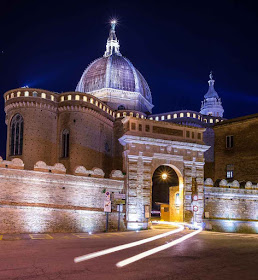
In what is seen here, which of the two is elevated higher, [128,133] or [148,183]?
[128,133]

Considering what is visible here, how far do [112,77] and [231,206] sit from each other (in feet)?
107

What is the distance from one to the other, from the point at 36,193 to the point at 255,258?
522 inches

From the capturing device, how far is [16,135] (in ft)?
133

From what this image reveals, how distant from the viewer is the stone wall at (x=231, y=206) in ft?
91.5

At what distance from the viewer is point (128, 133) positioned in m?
24.8

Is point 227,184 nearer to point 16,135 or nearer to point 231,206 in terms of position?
point 231,206

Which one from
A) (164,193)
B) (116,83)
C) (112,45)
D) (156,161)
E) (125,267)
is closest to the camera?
(125,267)

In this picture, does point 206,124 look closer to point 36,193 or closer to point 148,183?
point 148,183

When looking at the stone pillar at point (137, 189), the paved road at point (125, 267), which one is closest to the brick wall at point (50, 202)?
the stone pillar at point (137, 189)

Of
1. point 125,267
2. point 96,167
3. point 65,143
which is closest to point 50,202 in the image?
point 96,167

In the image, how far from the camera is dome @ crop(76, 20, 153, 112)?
54781mm

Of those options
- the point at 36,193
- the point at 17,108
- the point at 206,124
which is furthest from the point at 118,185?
the point at 206,124

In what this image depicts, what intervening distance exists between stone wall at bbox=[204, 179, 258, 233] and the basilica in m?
0.08

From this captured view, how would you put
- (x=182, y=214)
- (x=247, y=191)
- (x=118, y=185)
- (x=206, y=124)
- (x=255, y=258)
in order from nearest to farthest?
(x=255, y=258), (x=118, y=185), (x=182, y=214), (x=247, y=191), (x=206, y=124)
